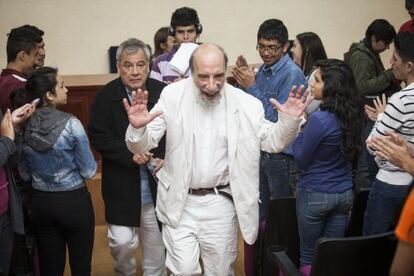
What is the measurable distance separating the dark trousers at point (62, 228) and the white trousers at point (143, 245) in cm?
13

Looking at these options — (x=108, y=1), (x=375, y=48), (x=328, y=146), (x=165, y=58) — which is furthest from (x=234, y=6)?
(x=328, y=146)

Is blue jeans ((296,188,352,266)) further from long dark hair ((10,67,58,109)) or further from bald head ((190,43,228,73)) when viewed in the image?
long dark hair ((10,67,58,109))

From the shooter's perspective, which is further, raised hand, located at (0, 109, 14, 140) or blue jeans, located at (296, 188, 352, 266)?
blue jeans, located at (296, 188, 352, 266)

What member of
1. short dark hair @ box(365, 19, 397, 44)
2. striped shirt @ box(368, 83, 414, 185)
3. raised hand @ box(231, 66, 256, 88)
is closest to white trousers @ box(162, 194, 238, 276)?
striped shirt @ box(368, 83, 414, 185)

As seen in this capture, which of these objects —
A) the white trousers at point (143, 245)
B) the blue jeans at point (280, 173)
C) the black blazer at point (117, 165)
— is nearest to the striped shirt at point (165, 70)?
the black blazer at point (117, 165)

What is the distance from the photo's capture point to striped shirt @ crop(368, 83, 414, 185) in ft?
6.86

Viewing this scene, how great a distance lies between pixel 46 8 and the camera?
6.34 m

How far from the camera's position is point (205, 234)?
2.32m

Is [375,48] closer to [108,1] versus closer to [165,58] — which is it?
[165,58]

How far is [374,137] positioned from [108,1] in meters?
5.05

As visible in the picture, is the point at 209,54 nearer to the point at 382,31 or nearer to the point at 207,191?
the point at 207,191

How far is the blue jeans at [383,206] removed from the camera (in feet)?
7.22

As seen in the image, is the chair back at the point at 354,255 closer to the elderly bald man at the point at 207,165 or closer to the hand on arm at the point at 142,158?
the elderly bald man at the point at 207,165

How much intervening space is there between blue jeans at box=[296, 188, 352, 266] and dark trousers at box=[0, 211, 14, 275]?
1.30m
